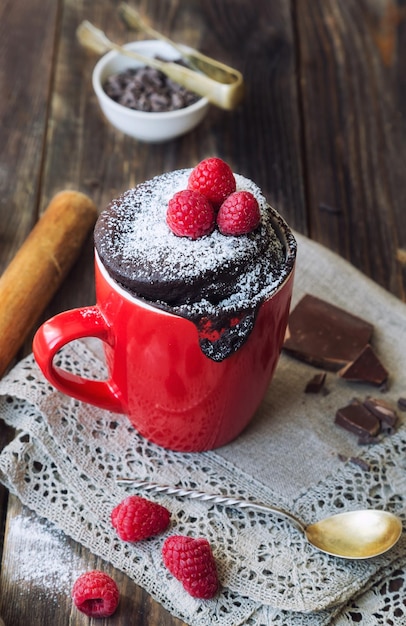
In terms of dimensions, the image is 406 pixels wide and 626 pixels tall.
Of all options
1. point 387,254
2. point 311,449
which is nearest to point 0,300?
point 311,449

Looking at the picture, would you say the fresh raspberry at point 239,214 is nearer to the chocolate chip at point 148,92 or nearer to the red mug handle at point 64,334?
the red mug handle at point 64,334

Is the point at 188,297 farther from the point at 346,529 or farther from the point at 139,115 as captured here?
the point at 139,115

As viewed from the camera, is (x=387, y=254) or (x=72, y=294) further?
(x=387, y=254)

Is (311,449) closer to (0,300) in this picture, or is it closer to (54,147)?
(0,300)

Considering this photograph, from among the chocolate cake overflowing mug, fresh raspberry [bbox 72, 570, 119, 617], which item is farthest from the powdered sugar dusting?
Answer: fresh raspberry [bbox 72, 570, 119, 617]

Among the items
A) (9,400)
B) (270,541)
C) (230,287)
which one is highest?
(230,287)

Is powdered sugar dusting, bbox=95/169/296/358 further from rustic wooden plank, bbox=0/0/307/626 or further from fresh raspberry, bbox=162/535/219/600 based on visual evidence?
rustic wooden plank, bbox=0/0/307/626
